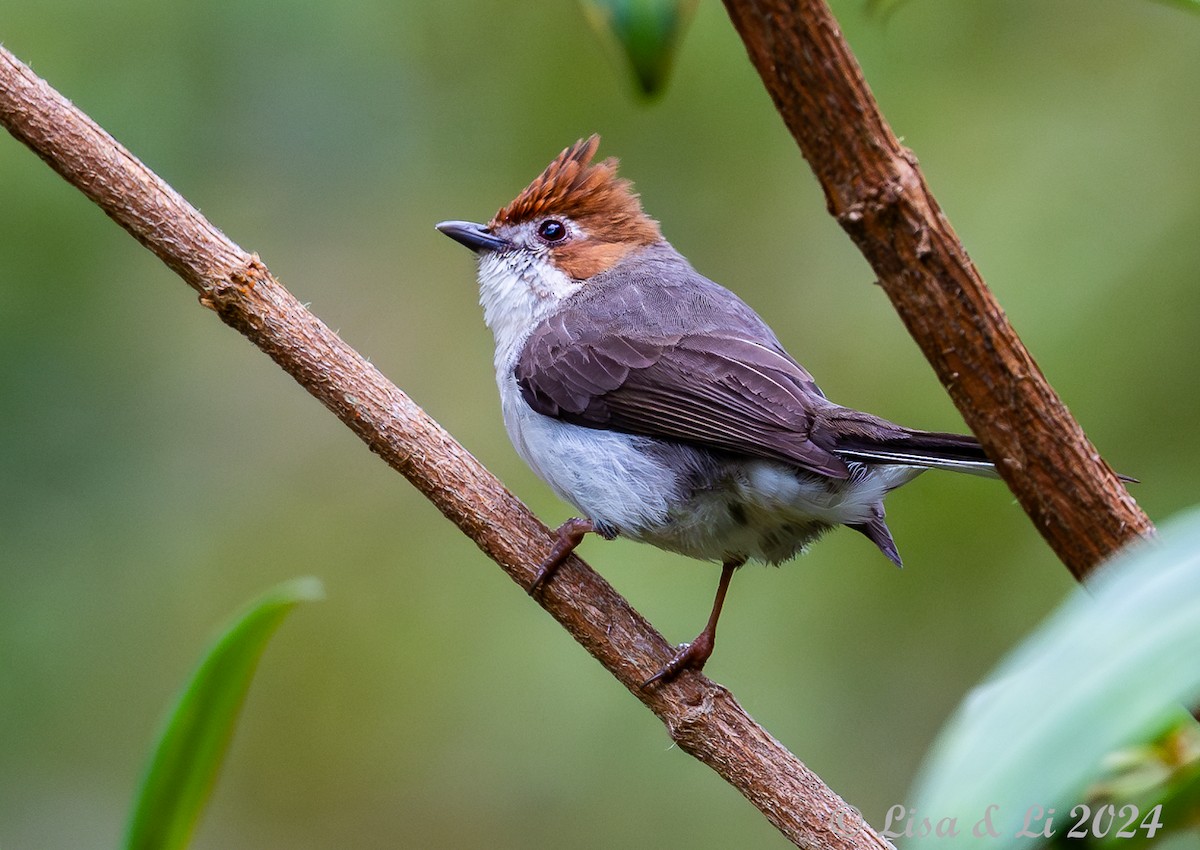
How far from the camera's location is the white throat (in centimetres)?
405

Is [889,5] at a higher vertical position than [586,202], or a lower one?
lower

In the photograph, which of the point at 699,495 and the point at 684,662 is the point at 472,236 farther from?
the point at 684,662

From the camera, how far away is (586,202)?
4305 millimetres

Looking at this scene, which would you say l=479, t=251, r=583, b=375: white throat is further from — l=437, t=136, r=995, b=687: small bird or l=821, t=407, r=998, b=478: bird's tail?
l=821, t=407, r=998, b=478: bird's tail

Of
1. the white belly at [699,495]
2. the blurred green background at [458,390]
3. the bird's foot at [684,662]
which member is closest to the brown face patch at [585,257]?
the white belly at [699,495]

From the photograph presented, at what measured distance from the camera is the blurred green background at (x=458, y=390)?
4.71 metres

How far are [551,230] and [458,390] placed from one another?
1.59 meters

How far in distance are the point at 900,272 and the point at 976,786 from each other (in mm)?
720

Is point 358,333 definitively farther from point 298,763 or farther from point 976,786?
point 976,786

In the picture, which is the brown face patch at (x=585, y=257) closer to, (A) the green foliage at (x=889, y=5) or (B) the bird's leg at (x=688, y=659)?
(B) the bird's leg at (x=688, y=659)

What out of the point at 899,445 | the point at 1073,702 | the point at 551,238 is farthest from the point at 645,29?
the point at 551,238

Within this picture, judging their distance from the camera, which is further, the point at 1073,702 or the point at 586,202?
the point at 586,202

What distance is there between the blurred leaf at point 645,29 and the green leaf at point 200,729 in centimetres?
94

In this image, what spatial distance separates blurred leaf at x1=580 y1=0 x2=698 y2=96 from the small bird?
1426 millimetres
